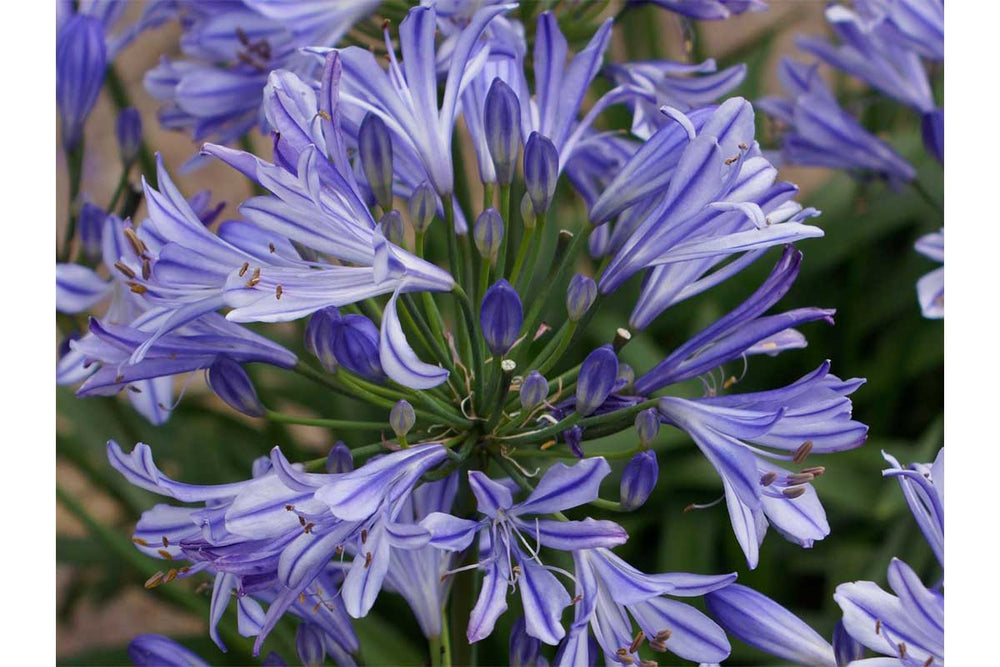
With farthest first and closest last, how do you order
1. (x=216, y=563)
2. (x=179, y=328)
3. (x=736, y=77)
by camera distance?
(x=736, y=77) → (x=179, y=328) → (x=216, y=563)

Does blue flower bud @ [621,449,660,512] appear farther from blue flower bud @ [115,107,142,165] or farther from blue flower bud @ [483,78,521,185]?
blue flower bud @ [115,107,142,165]

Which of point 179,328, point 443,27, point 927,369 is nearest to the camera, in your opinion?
point 179,328

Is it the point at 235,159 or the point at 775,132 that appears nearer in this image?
the point at 235,159

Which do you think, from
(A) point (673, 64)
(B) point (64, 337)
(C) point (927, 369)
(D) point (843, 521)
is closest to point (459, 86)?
(A) point (673, 64)

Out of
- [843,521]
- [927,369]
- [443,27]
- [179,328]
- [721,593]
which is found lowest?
[843,521]

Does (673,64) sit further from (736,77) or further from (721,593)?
(721,593)

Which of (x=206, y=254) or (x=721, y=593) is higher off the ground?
(x=206, y=254)

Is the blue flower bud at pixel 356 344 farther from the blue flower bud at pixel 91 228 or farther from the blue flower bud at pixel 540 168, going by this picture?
the blue flower bud at pixel 91 228
